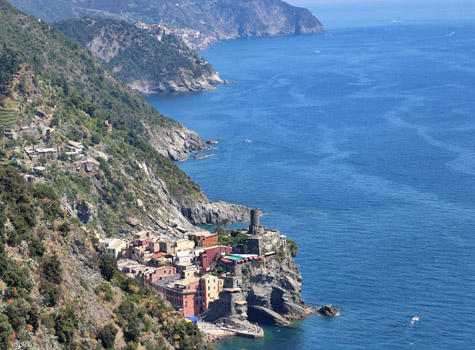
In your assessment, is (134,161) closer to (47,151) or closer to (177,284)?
(47,151)

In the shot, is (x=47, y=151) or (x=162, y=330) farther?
(x=47, y=151)

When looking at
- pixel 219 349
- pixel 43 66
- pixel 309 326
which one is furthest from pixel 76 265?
pixel 43 66

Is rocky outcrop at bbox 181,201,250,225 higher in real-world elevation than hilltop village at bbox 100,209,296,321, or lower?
lower

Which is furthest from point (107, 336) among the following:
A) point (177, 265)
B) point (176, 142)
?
point (176, 142)

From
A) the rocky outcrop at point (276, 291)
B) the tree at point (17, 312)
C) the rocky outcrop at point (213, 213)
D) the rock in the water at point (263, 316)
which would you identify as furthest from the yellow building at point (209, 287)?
the tree at point (17, 312)

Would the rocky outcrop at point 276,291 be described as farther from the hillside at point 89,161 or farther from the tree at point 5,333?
the tree at point 5,333

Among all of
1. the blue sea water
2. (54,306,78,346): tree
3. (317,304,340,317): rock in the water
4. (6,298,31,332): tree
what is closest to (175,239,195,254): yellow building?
the blue sea water

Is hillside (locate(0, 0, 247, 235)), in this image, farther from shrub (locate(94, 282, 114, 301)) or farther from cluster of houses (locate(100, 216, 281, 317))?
shrub (locate(94, 282, 114, 301))
